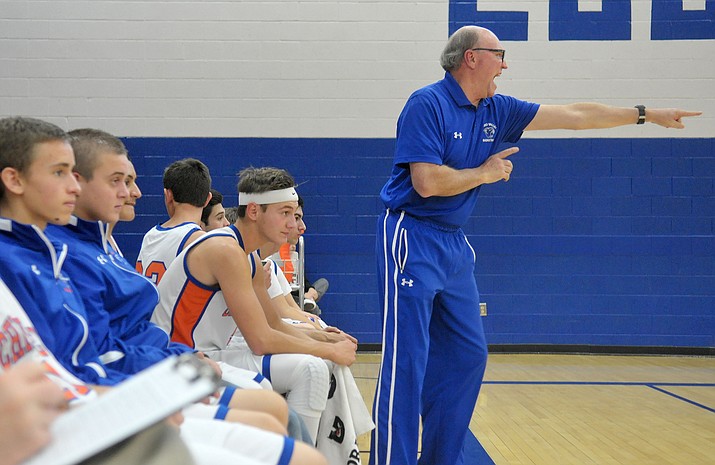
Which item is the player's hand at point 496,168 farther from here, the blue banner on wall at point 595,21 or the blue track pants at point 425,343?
the blue banner on wall at point 595,21

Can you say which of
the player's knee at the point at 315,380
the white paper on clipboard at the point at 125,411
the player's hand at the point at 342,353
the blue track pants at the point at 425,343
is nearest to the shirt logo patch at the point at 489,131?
the blue track pants at the point at 425,343

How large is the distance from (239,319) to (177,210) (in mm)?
1653

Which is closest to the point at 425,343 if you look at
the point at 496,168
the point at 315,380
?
the point at 315,380

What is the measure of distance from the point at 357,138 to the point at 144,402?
7.31 metres

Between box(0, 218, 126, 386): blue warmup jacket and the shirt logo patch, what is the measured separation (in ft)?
6.75

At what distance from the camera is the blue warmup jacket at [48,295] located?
5.68 ft

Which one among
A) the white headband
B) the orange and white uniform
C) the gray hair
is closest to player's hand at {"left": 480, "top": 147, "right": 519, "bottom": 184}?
the gray hair

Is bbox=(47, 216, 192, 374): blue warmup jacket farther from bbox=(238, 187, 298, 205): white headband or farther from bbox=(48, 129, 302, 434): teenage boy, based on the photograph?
bbox=(238, 187, 298, 205): white headband

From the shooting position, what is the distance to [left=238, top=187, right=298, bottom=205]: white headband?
3.31 metres

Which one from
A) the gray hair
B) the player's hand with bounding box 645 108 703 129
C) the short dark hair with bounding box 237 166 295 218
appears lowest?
the short dark hair with bounding box 237 166 295 218

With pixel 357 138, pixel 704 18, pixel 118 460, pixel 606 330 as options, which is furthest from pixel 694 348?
pixel 118 460

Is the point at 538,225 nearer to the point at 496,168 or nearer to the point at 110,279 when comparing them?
the point at 496,168

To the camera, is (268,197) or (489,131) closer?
(268,197)

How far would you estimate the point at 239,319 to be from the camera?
9.53ft
